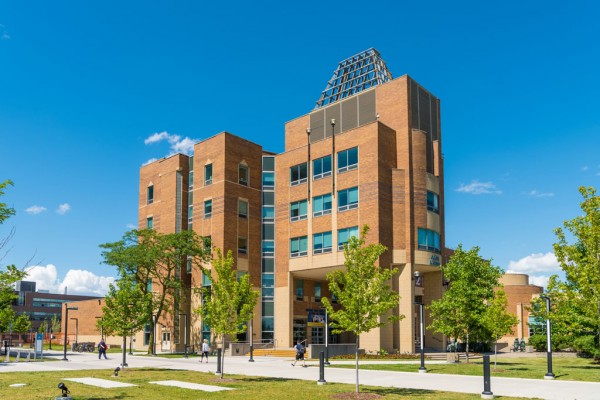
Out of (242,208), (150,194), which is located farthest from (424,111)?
(150,194)

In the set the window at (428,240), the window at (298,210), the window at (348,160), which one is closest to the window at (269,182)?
the window at (298,210)

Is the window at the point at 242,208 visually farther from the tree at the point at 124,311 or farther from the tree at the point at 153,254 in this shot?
the tree at the point at 124,311

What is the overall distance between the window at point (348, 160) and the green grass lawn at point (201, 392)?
26924 mm

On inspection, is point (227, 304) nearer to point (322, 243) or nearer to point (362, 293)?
point (362, 293)

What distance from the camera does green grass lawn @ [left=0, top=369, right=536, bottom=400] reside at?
2006 centimetres

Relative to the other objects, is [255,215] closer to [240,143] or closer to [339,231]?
[240,143]

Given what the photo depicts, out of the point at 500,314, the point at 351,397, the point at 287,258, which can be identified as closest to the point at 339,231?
the point at 287,258

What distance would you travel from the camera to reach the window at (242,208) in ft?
190

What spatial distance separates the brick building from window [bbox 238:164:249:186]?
14 centimetres

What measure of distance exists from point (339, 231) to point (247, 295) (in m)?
24.7

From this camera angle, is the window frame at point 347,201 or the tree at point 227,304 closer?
the tree at point 227,304

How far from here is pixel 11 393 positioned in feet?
68.5

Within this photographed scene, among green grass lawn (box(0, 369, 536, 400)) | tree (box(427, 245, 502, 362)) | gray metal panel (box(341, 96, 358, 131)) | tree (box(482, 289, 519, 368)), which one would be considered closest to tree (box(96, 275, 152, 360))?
green grass lawn (box(0, 369, 536, 400))

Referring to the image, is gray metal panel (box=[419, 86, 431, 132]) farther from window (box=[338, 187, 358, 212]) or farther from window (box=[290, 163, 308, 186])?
window (box=[290, 163, 308, 186])
